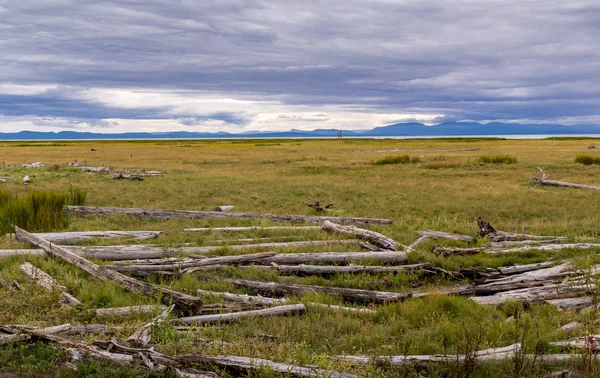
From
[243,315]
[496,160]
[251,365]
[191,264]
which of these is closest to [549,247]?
[243,315]

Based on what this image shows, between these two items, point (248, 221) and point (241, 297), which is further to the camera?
point (248, 221)

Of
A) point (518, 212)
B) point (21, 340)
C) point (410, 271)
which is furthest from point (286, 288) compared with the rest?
point (518, 212)

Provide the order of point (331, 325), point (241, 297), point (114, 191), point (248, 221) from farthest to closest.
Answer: point (114, 191) → point (248, 221) → point (241, 297) → point (331, 325)

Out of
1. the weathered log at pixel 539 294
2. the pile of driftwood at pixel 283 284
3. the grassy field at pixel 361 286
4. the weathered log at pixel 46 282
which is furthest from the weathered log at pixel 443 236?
the weathered log at pixel 46 282

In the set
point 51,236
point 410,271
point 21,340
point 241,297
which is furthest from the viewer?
point 51,236

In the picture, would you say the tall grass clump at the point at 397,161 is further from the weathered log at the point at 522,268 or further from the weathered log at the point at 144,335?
the weathered log at the point at 144,335

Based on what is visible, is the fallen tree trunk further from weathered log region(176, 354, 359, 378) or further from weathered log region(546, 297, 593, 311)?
weathered log region(176, 354, 359, 378)

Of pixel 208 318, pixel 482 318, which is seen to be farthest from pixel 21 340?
pixel 482 318

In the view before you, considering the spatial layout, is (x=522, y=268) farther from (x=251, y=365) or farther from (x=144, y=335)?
(x=144, y=335)

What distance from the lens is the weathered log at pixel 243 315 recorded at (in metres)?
7.72

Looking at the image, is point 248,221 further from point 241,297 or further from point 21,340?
point 21,340

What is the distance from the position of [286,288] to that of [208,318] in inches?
79.0

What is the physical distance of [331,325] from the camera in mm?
7711

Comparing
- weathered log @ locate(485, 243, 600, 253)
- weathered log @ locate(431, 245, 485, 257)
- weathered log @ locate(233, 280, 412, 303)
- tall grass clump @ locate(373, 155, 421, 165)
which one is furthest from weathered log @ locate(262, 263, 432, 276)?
tall grass clump @ locate(373, 155, 421, 165)
